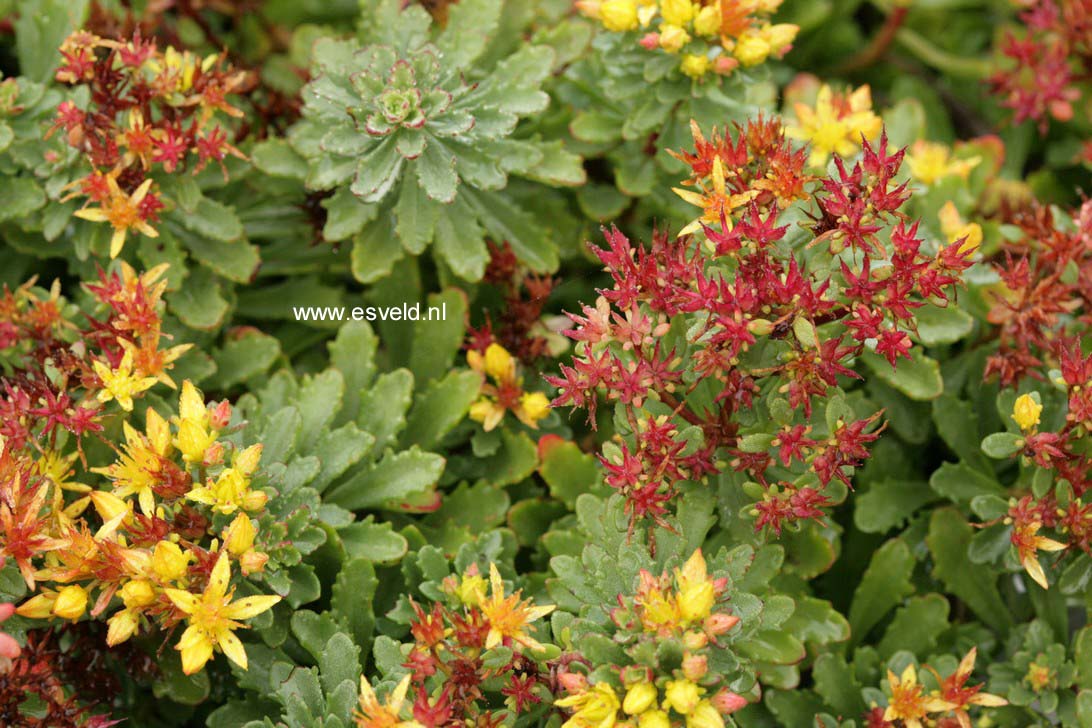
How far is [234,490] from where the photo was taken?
1.67m

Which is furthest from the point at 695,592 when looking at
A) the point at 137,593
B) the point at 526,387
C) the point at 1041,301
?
the point at 1041,301

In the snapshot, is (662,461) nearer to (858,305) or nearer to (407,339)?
(858,305)

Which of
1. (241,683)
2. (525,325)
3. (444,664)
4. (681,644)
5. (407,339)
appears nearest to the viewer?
(681,644)

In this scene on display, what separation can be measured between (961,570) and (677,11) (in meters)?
1.26

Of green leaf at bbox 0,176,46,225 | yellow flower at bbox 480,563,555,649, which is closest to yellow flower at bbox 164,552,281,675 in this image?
yellow flower at bbox 480,563,555,649

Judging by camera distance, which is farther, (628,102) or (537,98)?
(628,102)

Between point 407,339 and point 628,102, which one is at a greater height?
point 628,102

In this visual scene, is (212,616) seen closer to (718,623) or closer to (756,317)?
(718,623)

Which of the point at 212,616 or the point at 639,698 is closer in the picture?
the point at 639,698

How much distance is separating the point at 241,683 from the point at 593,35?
5.20 ft

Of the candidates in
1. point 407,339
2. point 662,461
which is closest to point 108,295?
point 407,339

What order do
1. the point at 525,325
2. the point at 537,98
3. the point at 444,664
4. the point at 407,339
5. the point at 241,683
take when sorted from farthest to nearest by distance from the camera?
the point at 407,339 → the point at 525,325 → the point at 537,98 → the point at 241,683 → the point at 444,664

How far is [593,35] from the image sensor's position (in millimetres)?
2461

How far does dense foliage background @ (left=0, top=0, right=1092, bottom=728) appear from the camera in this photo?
63.6 inches
